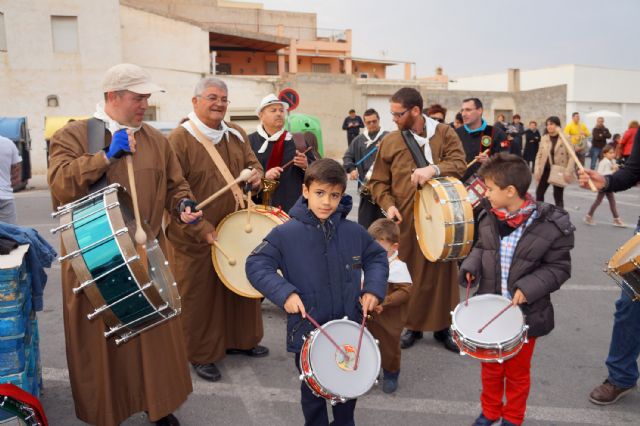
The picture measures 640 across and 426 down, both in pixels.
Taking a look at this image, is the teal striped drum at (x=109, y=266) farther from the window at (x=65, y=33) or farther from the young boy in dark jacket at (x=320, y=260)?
the window at (x=65, y=33)

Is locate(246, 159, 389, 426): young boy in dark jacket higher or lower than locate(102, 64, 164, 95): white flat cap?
lower

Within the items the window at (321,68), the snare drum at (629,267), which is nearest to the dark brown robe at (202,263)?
the snare drum at (629,267)

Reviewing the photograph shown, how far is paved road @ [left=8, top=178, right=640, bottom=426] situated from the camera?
362 cm

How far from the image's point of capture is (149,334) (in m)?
3.24

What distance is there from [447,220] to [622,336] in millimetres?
1363

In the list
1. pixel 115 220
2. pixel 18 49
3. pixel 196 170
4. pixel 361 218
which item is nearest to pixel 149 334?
pixel 115 220

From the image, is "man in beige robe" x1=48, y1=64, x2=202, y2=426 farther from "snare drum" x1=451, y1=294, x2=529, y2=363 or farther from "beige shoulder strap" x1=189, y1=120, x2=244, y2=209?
"snare drum" x1=451, y1=294, x2=529, y2=363

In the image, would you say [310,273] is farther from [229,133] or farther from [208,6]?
[208,6]

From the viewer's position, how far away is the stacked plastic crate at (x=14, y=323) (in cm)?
296

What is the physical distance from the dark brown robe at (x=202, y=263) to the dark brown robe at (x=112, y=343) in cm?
71

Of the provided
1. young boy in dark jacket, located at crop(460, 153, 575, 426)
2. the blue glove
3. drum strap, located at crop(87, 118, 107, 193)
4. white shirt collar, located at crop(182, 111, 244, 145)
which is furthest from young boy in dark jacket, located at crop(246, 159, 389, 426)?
white shirt collar, located at crop(182, 111, 244, 145)

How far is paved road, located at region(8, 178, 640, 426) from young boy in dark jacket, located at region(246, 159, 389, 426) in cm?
97

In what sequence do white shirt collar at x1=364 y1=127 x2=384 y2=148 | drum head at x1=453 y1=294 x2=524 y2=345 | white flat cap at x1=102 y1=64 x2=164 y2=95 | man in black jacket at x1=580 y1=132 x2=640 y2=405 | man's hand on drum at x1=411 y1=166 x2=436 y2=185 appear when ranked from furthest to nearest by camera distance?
white shirt collar at x1=364 y1=127 x2=384 y2=148, man's hand on drum at x1=411 y1=166 x2=436 y2=185, man in black jacket at x1=580 y1=132 x2=640 y2=405, white flat cap at x1=102 y1=64 x2=164 y2=95, drum head at x1=453 y1=294 x2=524 y2=345

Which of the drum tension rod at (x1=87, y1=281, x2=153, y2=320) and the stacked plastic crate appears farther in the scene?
the stacked plastic crate
